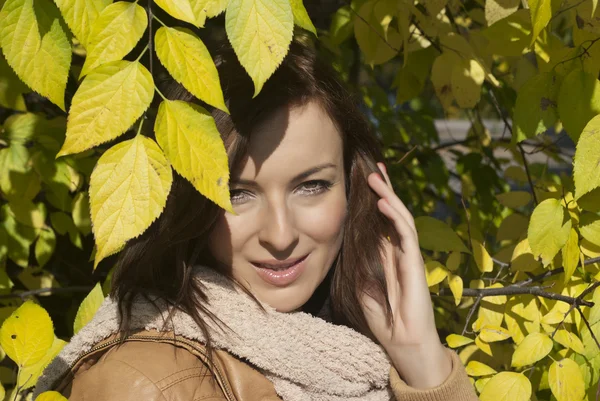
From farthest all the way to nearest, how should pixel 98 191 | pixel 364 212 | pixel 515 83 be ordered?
pixel 515 83, pixel 364 212, pixel 98 191

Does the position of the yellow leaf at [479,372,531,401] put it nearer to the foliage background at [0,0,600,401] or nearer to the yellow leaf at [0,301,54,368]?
the foliage background at [0,0,600,401]

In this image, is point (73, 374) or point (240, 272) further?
point (240, 272)

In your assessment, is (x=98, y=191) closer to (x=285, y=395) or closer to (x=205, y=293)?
(x=205, y=293)

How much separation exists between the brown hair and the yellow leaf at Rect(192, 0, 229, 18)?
421 millimetres

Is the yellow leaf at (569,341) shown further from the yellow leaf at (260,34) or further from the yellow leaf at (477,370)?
the yellow leaf at (260,34)

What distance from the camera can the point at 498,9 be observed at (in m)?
1.70

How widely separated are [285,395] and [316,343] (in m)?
0.14

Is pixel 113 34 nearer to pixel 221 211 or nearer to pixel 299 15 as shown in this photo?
pixel 299 15

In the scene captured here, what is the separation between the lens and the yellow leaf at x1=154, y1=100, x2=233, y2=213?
1.00m

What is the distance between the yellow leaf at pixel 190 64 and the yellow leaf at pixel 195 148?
0.03 m

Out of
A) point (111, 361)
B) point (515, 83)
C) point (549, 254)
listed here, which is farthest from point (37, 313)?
point (515, 83)

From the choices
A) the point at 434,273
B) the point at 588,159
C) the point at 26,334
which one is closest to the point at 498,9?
the point at 588,159

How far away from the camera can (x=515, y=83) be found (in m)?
1.99

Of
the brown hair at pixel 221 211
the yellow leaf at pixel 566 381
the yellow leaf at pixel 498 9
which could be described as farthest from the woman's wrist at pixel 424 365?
the yellow leaf at pixel 498 9
